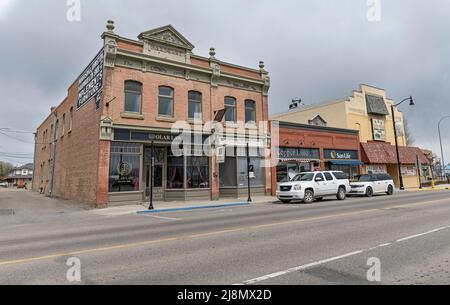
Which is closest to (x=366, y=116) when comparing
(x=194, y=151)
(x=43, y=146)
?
(x=194, y=151)

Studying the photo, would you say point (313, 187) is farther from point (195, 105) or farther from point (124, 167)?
point (124, 167)

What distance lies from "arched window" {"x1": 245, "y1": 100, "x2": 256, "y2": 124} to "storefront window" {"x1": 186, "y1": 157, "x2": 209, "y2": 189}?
5.23 meters

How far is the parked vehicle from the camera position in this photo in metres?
21.4

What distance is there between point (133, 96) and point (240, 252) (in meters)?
15.2

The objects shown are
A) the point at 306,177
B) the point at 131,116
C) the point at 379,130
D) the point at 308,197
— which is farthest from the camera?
the point at 379,130

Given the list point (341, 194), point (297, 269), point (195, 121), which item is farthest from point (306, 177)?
point (297, 269)

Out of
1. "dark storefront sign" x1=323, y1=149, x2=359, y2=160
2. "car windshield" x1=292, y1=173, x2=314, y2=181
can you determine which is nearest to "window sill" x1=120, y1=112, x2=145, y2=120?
"car windshield" x1=292, y1=173, x2=314, y2=181

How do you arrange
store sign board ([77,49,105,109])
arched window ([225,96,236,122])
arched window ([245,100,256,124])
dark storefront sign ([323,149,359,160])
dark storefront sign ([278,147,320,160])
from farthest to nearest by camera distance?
dark storefront sign ([323,149,359,160]) < dark storefront sign ([278,147,320,160]) < arched window ([245,100,256,124]) < arched window ([225,96,236,122]) < store sign board ([77,49,105,109])

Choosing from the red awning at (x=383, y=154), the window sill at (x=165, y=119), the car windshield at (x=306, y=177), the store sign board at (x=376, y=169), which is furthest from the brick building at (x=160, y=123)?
the store sign board at (x=376, y=169)

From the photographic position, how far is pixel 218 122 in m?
21.5

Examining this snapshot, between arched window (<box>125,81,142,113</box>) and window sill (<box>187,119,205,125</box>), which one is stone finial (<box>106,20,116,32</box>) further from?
window sill (<box>187,119,205,125</box>)

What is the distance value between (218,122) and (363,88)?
22.2m

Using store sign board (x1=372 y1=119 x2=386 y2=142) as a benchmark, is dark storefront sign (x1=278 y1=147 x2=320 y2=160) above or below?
below

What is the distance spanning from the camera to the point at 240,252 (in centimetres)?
612
